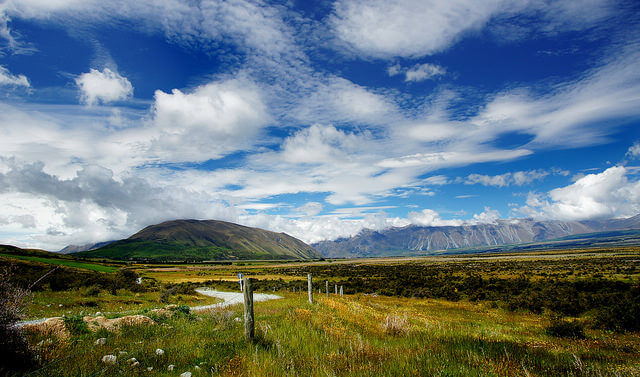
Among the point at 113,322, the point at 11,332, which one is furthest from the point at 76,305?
the point at 11,332

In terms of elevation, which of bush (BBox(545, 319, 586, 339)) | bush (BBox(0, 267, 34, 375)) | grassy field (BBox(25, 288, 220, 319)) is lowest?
bush (BBox(545, 319, 586, 339))

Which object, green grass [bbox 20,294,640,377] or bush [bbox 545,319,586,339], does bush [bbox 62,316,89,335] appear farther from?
bush [bbox 545,319,586,339]

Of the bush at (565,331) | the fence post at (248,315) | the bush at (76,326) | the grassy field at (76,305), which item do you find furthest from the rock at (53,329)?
the bush at (565,331)

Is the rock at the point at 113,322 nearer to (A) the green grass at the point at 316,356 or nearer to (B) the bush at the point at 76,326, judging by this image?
(B) the bush at the point at 76,326

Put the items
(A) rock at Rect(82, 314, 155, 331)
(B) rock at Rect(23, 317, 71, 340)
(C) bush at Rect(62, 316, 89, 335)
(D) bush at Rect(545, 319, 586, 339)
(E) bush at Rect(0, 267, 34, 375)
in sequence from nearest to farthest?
(E) bush at Rect(0, 267, 34, 375)
(B) rock at Rect(23, 317, 71, 340)
(C) bush at Rect(62, 316, 89, 335)
(A) rock at Rect(82, 314, 155, 331)
(D) bush at Rect(545, 319, 586, 339)

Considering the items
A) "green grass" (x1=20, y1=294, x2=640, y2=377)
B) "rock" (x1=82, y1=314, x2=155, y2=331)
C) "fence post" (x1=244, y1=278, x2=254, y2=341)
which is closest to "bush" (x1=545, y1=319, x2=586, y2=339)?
"green grass" (x1=20, y1=294, x2=640, y2=377)

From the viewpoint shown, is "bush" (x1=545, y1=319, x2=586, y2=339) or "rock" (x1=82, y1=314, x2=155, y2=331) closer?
"rock" (x1=82, y1=314, x2=155, y2=331)

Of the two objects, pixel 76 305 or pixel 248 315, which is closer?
pixel 248 315

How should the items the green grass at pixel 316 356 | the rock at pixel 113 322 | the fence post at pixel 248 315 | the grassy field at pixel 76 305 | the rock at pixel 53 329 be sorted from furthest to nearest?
the grassy field at pixel 76 305 → the rock at pixel 113 322 → the rock at pixel 53 329 → the fence post at pixel 248 315 → the green grass at pixel 316 356

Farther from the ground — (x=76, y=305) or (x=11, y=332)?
(x=11, y=332)

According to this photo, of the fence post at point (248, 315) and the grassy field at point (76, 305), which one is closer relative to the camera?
the fence post at point (248, 315)

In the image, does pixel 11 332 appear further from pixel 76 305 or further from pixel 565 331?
pixel 565 331

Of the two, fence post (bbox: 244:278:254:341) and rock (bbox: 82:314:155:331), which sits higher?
fence post (bbox: 244:278:254:341)

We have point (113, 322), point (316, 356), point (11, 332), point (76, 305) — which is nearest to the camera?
point (11, 332)
